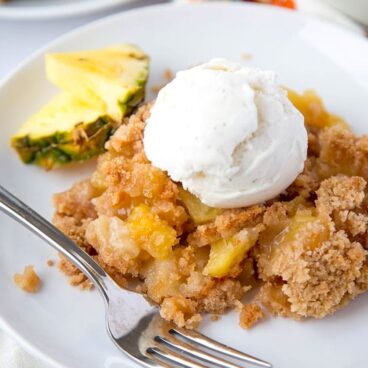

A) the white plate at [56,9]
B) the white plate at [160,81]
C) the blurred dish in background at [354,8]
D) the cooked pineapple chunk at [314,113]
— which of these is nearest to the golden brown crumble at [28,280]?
the white plate at [160,81]

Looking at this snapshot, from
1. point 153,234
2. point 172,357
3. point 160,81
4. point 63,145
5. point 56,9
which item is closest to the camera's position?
point 172,357

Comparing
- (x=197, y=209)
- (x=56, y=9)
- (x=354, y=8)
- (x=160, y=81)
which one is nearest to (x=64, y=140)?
(x=160, y=81)

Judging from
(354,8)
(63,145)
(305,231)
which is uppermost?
(354,8)

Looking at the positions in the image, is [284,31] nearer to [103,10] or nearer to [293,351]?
[103,10]

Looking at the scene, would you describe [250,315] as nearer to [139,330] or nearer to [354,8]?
[139,330]

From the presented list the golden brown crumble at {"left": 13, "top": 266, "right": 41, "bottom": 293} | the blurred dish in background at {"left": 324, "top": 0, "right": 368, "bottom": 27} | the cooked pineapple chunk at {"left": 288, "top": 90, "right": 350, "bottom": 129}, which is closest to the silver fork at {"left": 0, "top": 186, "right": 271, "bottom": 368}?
the golden brown crumble at {"left": 13, "top": 266, "right": 41, "bottom": 293}

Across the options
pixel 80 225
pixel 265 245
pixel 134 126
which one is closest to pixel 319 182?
pixel 265 245

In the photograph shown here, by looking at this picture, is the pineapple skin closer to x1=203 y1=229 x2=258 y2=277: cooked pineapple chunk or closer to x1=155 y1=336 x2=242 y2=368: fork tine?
x1=203 y1=229 x2=258 y2=277: cooked pineapple chunk
